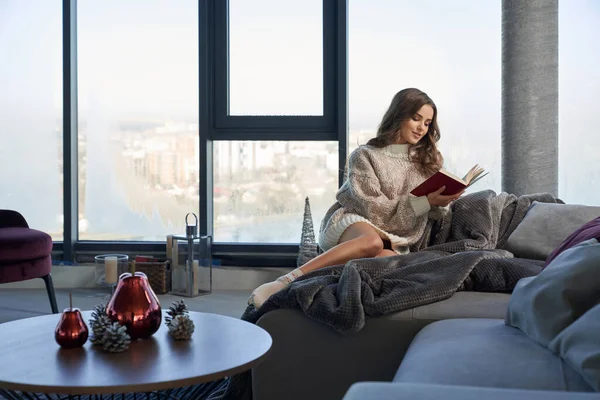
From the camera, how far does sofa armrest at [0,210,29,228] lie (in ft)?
12.8

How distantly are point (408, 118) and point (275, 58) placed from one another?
5.26ft

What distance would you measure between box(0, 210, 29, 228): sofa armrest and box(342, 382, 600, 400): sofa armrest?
315 cm

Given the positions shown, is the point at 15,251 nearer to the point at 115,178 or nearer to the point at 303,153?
the point at 115,178

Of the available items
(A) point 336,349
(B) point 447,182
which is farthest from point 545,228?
(A) point 336,349

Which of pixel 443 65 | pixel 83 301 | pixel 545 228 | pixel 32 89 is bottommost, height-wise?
pixel 83 301

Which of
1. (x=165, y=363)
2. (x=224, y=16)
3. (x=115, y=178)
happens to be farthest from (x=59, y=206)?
(x=165, y=363)

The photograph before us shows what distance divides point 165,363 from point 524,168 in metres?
2.94

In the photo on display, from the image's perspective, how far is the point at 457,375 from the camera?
154 centimetres

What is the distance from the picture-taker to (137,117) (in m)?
5.03

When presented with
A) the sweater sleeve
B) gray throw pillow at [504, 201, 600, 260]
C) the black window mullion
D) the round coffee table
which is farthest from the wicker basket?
the round coffee table

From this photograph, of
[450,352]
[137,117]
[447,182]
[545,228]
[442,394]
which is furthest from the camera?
[137,117]

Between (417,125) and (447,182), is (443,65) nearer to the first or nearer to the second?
(417,125)

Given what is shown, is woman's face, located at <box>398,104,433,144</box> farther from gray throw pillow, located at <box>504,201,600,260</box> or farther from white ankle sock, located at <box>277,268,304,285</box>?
white ankle sock, located at <box>277,268,304,285</box>

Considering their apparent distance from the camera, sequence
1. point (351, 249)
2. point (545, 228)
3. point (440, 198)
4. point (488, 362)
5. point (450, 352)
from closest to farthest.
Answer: point (488, 362)
point (450, 352)
point (545, 228)
point (440, 198)
point (351, 249)
